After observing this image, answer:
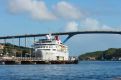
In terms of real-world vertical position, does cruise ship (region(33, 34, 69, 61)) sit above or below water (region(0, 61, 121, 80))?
above

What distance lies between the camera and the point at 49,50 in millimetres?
182250

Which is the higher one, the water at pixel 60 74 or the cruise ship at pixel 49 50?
the cruise ship at pixel 49 50

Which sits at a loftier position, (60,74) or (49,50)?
(49,50)

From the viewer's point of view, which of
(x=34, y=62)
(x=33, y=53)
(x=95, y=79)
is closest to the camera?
(x=95, y=79)

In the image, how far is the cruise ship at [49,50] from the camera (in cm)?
18088

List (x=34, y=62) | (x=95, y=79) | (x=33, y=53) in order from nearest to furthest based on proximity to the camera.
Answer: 1. (x=95, y=79)
2. (x=34, y=62)
3. (x=33, y=53)

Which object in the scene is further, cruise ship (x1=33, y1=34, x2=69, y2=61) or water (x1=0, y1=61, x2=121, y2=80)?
cruise ship (x1=33, y1=34, x2=69, y2=61)

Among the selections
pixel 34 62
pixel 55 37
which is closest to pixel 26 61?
pixel 34 62

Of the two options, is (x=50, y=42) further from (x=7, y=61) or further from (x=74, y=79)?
(x=74, y=79)

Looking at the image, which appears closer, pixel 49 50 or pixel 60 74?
pixel 60 74

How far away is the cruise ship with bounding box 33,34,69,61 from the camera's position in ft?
593

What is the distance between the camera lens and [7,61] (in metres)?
180

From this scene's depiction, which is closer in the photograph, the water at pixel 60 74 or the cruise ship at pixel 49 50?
the water at pixel 60 74

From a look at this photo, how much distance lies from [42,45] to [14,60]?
11627 mm
